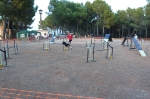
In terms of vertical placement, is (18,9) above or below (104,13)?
below

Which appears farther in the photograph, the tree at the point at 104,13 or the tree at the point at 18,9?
the tree at the point at 104,13

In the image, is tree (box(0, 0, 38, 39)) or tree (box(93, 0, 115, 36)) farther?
tree (box(93, 0, 115, 36))

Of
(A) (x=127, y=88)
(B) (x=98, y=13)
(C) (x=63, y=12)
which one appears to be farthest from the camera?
(B) (x=98, y=13)

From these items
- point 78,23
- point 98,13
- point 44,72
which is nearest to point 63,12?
point 78,23

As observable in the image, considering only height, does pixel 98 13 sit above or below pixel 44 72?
above

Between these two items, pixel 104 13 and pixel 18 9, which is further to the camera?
pixel 104 13

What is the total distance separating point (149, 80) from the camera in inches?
317

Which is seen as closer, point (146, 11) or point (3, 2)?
point (3, 2)

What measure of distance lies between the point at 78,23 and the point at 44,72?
57598mm

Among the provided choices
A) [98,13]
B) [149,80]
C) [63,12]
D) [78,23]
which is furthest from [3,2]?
[149,80]

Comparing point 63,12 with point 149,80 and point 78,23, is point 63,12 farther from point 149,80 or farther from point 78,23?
point 149,80

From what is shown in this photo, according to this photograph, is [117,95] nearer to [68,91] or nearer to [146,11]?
[68,91]

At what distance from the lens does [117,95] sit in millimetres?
6168

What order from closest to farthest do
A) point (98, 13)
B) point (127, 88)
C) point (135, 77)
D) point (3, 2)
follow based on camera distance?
1. point (127, 88)
2. point (135, 77)
3. point (3, 2)
4. point (98, 13)
